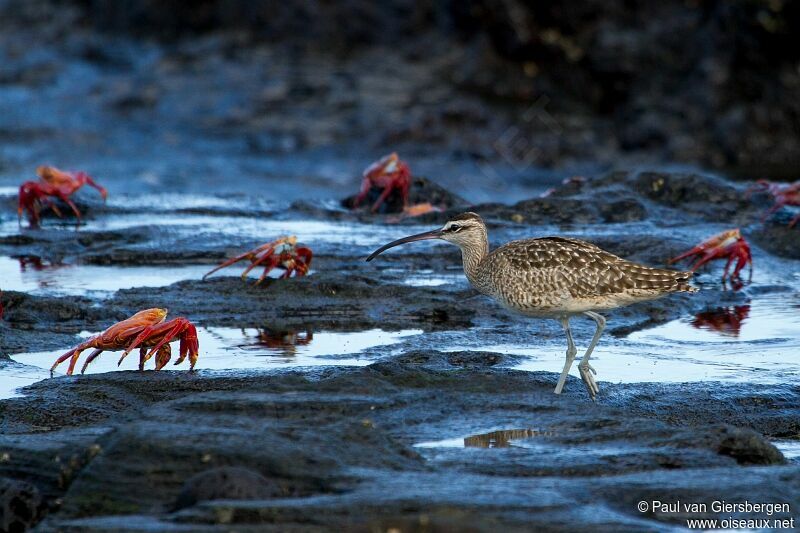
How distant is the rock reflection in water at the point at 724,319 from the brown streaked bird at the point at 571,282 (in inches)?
82.3

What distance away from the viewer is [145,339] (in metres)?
8.64

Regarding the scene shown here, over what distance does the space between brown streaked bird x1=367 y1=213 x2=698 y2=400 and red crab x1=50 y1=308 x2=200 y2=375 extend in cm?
205

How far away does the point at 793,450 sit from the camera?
7422mm

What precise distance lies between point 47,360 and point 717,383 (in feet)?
14.9

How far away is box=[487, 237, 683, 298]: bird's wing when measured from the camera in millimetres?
8430

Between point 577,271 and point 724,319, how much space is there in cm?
313

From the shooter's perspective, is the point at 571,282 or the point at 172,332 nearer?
the point at 571,282

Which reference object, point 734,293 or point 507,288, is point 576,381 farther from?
point 734,293

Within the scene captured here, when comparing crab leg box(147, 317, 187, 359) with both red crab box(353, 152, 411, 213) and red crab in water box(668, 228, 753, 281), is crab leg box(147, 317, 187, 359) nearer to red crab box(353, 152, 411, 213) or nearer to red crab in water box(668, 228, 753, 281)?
red crab in water box(668, 228, 753, 281)

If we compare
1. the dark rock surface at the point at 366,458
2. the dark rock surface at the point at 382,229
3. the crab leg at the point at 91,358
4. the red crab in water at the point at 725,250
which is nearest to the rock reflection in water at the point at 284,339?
the dark rock surface at the point at 382,229

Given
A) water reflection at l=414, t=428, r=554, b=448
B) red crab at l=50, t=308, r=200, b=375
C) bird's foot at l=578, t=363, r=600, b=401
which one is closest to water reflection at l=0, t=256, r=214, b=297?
red crab at l=50, t=308, r=200, b=375

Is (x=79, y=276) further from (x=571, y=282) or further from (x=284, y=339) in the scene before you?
(x=571, y=282)

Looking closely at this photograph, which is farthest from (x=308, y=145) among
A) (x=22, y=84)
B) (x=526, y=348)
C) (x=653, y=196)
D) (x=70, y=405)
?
(x=70, y=405)

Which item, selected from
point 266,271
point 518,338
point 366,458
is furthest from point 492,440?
point 266,271
